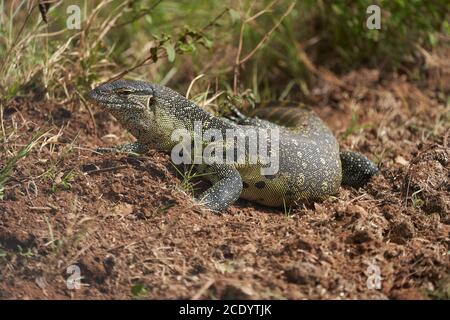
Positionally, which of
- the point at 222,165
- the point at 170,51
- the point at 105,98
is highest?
the point at 170,51

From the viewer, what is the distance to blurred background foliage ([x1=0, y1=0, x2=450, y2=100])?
8406 millimetres

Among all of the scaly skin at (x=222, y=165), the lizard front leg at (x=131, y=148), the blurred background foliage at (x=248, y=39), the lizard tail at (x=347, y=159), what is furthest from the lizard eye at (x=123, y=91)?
the lizard tail at (x=347, y=159)

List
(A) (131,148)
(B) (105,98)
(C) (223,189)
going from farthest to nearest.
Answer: (A) (131,148), (B) (105,98), (C) (223,189)

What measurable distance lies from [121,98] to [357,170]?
2.76 meters

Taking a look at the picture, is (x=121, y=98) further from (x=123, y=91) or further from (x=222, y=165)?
(x=222, y=165)

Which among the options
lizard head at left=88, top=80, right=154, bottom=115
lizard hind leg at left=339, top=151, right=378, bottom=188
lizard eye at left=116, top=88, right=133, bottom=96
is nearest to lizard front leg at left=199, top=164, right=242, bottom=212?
lizard head at left=88, top=80, right=154, bottom=115

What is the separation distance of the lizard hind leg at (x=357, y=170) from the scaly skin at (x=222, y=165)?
0.94ft

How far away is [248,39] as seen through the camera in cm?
1010

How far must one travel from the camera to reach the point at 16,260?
527 cm

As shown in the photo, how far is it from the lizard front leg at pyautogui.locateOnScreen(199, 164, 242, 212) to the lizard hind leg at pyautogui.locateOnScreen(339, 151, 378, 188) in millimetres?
1579

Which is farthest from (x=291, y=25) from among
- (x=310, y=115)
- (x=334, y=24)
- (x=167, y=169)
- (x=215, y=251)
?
(x=215, y=251)

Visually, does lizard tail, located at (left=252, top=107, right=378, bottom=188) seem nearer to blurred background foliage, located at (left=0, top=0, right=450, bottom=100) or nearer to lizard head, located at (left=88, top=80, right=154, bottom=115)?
blurred background foliage, located at (left=0, top=0, right=450, bottom=100)

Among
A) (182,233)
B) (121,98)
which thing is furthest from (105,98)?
(182,233)

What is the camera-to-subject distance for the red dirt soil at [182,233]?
5.21 metres
